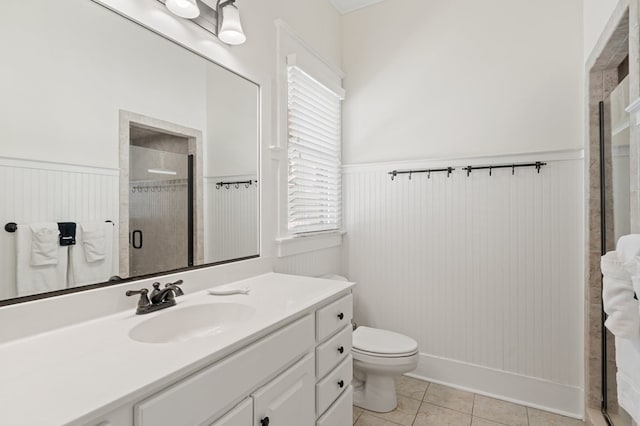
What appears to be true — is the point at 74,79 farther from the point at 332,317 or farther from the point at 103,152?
the point at 332,317

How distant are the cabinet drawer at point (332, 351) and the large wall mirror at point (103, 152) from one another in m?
0.66

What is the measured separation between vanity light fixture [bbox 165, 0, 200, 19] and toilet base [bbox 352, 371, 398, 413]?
2.15 metres

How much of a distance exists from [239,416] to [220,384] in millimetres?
140

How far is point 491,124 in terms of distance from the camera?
87.7 inches

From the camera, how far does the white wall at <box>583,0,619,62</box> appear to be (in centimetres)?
148

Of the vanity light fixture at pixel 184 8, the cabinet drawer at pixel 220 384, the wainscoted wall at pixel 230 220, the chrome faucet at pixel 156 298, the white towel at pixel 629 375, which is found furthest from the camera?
the wainscoted wall at pixel 230 220

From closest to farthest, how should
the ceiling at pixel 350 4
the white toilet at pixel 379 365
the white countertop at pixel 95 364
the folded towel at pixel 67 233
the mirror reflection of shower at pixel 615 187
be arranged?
the white countertop at pixel 95 364 → the folded towel at pixel 67 233 → the mirror reflection of shower at pixel 615 187 → the white toilet at pixel 379 365 → the ceiling at pixel 350 4

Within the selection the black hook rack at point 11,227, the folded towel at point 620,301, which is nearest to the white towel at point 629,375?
the folded towel at point 620,301

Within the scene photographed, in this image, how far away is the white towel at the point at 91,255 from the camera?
109cm

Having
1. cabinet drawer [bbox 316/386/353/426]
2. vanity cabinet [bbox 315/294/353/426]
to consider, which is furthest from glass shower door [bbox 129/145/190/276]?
cabinet drawer [bbox 316/386/353/426]

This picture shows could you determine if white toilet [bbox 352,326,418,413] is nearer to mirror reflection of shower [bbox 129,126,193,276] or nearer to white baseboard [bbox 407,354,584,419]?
white baseboard [bbox 407,354,584,419]

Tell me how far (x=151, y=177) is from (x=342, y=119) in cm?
179

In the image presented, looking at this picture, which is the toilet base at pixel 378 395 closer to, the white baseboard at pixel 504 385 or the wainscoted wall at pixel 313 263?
the white baseboard at pixel 504 385

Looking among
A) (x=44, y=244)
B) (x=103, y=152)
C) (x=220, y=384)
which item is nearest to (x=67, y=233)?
(x=44, y=244)
